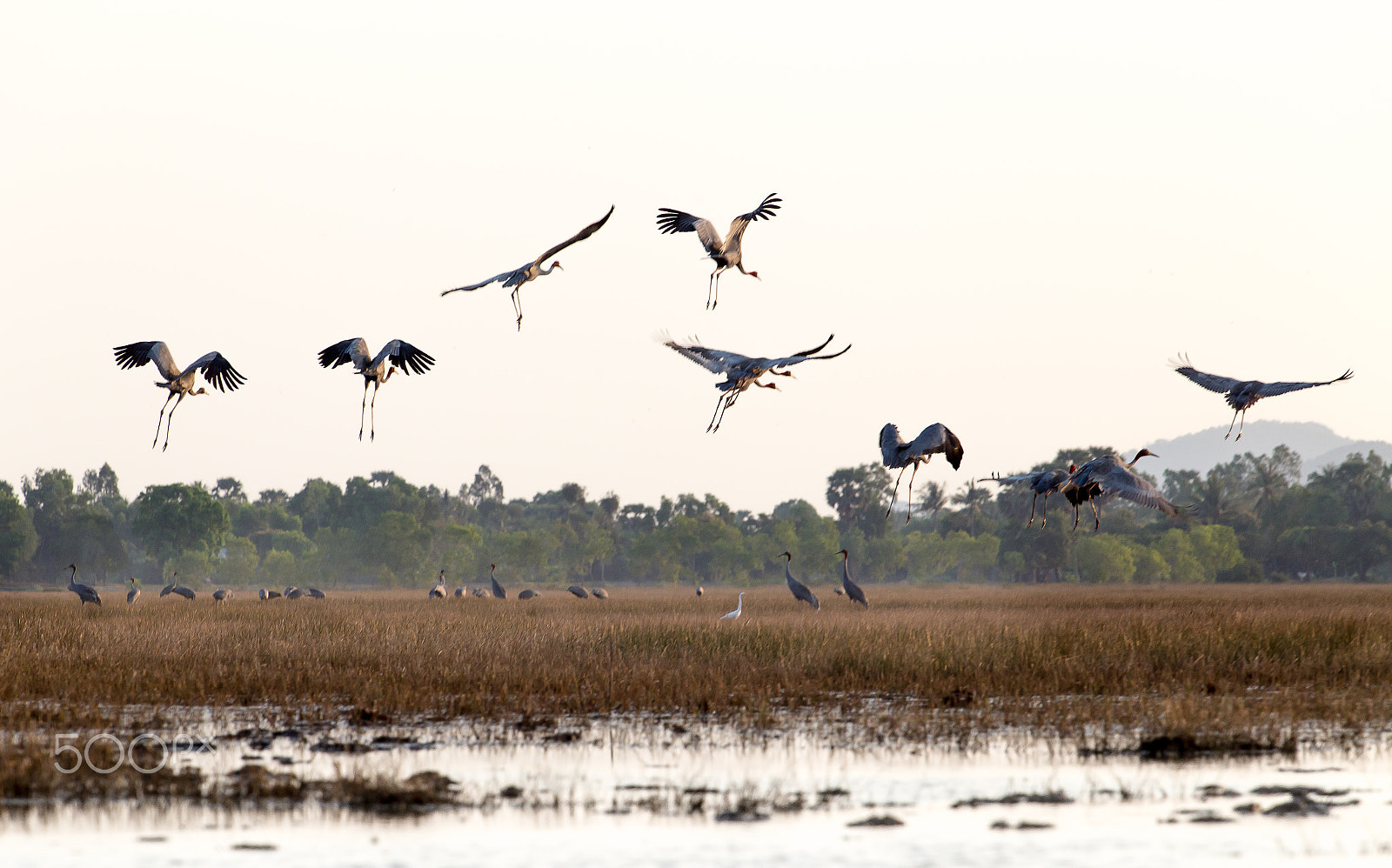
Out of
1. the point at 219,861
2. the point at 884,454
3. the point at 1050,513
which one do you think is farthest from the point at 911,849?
→ the point at 1050,513

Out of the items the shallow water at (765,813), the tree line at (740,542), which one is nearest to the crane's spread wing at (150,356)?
the shallow water at (765,813)

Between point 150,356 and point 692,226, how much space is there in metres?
9.04

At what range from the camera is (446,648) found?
69.5ft

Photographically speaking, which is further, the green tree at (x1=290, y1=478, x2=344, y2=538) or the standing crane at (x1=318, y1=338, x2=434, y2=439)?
the green tree at (x1=290, y1=478, x2=344, y2=538)

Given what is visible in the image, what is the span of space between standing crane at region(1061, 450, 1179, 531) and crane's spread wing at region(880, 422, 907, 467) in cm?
281

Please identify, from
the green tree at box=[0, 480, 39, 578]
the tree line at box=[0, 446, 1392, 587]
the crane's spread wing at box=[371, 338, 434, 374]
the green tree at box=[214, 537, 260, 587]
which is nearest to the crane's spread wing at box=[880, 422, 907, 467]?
the crane's spread wing at box=[371, 338, 434, 374]

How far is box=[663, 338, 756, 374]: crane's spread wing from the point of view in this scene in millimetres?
20531

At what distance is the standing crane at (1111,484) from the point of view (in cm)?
1897

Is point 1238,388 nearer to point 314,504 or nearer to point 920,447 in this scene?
point 920,447

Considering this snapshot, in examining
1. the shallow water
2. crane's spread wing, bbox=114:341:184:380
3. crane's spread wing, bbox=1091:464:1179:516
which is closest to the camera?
the shallow water

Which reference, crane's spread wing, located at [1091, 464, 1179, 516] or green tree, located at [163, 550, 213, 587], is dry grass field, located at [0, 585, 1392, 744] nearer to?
crane's spread wing, located at [1091, 464, 1179, 516]

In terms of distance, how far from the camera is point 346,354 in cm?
2197

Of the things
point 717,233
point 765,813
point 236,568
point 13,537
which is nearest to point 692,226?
point 717,233

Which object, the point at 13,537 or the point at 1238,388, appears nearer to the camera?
the point at 1238,388
